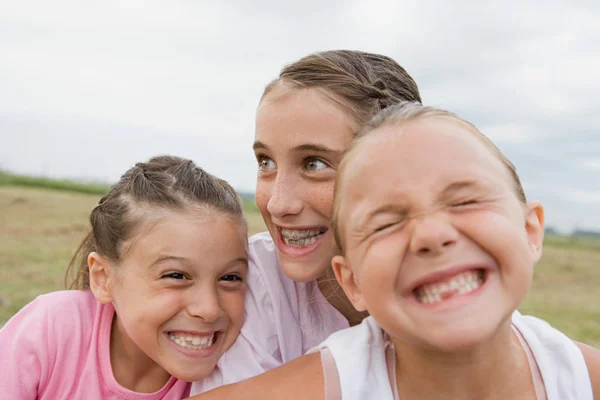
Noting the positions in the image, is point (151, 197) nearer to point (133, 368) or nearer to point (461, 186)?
point (133, 368)

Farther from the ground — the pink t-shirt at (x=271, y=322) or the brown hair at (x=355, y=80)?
the brown hair at (x=355, y=80)

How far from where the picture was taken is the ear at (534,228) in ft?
7.08

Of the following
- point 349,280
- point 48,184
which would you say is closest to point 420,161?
point 349,280

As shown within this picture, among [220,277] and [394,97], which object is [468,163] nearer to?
[394,97]

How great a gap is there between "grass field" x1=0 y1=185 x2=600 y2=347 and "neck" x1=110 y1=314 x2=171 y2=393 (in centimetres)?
289

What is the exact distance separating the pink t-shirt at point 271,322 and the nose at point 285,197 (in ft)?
1.37

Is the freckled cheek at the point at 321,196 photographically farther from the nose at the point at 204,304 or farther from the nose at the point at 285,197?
the nose at the point at 204,304

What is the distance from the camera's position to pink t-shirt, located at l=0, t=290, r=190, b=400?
2881mm

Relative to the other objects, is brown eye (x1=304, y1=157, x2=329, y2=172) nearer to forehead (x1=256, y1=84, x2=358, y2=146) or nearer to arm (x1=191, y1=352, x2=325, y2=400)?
forehead (x1=256, y1=84, x2=358, y2=146)

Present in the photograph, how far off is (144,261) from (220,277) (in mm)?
353

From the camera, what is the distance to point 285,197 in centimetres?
270

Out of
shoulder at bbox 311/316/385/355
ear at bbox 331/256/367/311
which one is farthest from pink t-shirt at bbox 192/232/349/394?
ear at bbox 331/256/367/311

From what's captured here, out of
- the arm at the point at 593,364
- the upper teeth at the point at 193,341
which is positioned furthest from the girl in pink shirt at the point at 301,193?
the arm at the point at 593,364

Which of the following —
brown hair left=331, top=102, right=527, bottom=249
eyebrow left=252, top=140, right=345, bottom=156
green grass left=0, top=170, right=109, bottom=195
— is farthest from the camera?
green grass left=0, top=170, right=109, bottom=195
